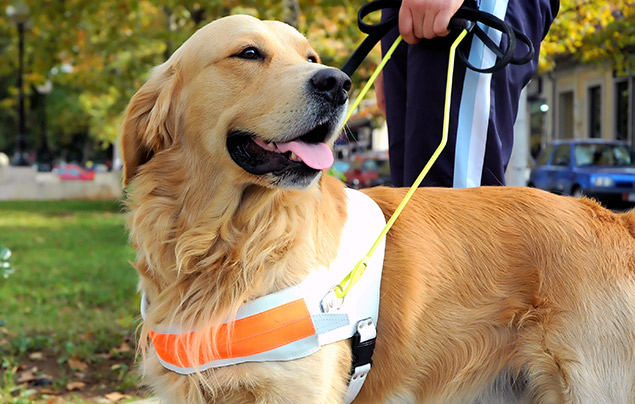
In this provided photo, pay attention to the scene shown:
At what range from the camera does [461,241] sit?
97.0 inches

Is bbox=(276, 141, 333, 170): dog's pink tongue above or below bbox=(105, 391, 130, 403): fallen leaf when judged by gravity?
above

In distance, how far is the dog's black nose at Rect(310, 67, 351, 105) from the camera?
7.32 feet

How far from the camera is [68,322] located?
A: 5895 millimetres

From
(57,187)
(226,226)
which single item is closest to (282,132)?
(226,226)

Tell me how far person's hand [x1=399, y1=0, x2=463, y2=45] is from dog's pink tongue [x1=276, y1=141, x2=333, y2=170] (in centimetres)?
74

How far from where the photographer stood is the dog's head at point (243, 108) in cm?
226

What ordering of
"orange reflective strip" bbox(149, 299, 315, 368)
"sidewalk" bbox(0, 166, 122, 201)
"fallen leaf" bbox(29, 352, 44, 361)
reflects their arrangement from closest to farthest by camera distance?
"orange reflective strip" bbox(149, 299, 315, 368)
"fallen leaf" bbox(29, 352, 44, 361)
"sidewalk" bbox(0, 166, 122, 201)

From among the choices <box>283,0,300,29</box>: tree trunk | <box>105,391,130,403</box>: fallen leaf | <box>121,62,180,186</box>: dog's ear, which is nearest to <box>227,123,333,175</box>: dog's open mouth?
<box>121,62,180,186</box>: dog's ear

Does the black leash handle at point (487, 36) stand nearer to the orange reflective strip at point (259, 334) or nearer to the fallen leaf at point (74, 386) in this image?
the orange reflective strip at point (259, 334)

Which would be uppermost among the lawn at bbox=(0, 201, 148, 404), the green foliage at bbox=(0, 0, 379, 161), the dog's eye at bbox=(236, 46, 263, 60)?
the green foliage at bbox=(0, 0, 379, 161)

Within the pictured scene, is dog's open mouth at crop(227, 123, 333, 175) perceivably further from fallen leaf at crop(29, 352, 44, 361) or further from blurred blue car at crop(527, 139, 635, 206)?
blurred blue car at crop(527, 139, 635, 206)

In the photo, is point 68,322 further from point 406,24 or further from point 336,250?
point 406,24

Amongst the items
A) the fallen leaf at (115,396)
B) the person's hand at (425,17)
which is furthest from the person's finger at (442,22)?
the fallen leaf at (115,396)

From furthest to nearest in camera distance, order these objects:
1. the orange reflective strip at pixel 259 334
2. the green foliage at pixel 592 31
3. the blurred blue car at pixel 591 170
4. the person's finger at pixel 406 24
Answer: the blurred blue car at pixel 591 170
the green foliage at pixel 592 31
the person's finger at pixel 406 24
the orange reflective strip at pixel 259 334
